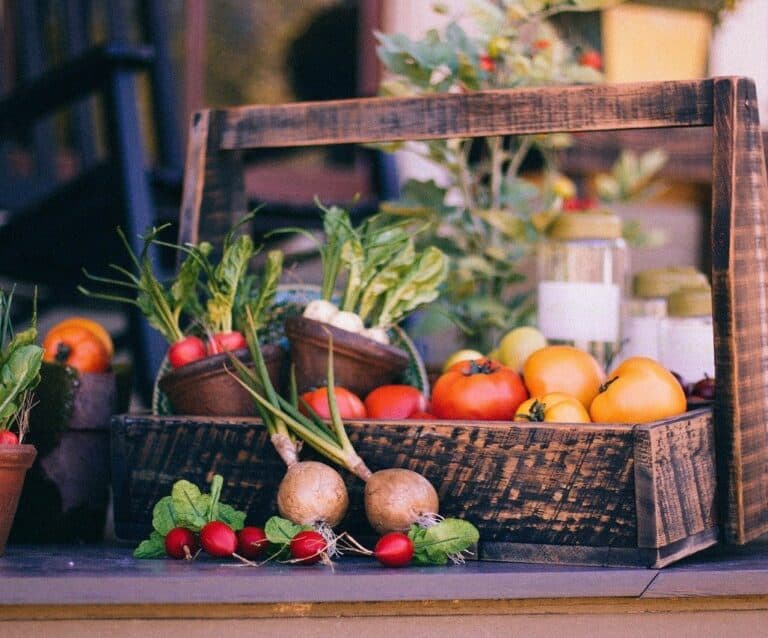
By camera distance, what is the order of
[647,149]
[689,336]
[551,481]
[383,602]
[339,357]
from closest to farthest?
[383,602], [551,481], [339,357], [689,336], [647,149]

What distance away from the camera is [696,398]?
5.51 feet

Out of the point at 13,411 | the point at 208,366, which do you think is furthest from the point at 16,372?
the point at 208,366

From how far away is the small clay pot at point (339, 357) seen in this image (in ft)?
5.10

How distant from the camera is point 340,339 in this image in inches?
60.9

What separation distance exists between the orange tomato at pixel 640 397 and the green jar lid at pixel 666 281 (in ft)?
2.23

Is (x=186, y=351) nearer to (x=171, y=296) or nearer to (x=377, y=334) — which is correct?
(x=171, y=296)

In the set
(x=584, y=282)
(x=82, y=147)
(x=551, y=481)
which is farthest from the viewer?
(x=82, y=147)

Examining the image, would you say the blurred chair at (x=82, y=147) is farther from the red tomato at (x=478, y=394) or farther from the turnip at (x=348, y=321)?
the red tomato at (x=478, y=394)

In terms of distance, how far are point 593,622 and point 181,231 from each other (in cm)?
94

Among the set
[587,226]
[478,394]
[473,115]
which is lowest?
[478,394]

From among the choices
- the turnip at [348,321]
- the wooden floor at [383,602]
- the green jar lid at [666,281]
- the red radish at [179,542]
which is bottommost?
the wooden floor at [383,602]

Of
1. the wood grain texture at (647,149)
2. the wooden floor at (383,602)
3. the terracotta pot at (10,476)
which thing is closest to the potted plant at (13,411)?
the terracotta pot at (10,476)

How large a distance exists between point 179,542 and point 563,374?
59cm

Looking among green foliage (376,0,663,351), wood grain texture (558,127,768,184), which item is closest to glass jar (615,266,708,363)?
green foliage (376,0,663,351)
